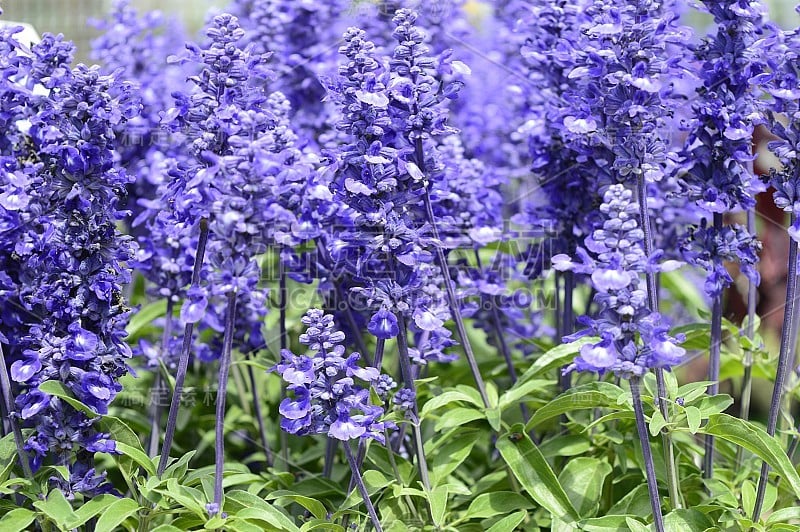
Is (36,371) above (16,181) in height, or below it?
below

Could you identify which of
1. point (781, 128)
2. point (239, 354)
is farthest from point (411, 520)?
point (781, 128)

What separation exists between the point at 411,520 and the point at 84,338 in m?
1.34

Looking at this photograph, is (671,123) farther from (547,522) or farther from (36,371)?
(36,371)

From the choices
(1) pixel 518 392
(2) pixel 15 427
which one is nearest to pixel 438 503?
(1) pixel 518 392

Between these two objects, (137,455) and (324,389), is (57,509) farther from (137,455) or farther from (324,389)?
(324,389)

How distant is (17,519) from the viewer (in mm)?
2873

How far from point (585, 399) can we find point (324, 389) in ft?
2.94

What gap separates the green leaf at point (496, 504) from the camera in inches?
128

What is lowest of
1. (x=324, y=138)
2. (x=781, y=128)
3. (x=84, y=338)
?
(x=84, y=338)

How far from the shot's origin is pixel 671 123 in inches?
155

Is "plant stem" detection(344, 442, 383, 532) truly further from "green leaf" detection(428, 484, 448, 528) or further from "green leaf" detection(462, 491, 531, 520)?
"green leaf" detection(462, 491, 531, 520)

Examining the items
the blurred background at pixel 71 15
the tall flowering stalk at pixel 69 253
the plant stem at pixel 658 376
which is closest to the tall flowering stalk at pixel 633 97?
the plant stem at pixel 658 376

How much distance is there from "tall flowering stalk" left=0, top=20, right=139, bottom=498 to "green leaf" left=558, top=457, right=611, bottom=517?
168 centimetres

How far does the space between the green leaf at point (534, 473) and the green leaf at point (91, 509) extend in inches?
54.5
